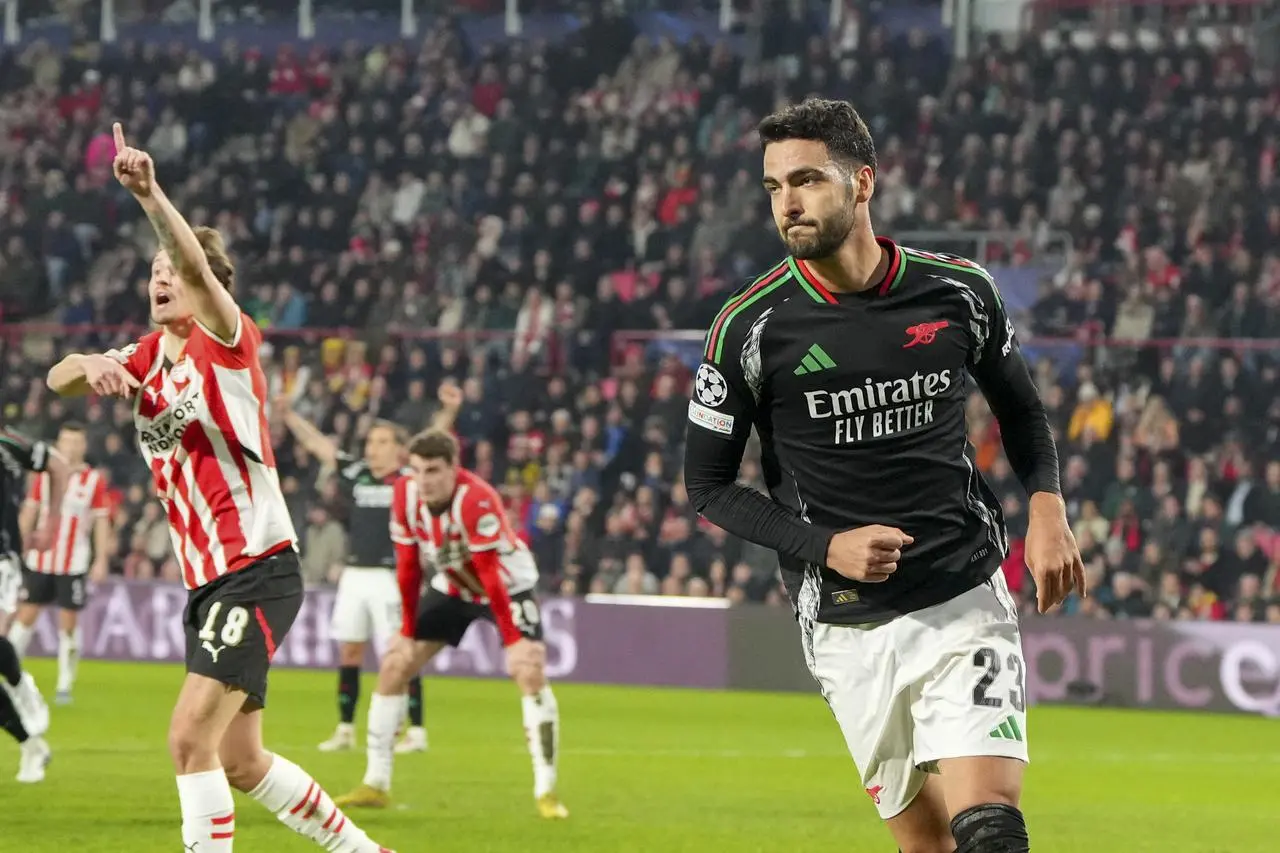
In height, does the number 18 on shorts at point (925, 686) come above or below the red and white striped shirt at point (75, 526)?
above

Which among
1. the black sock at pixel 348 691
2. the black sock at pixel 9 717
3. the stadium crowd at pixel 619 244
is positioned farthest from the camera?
the stadium crowd at pixel 619 244

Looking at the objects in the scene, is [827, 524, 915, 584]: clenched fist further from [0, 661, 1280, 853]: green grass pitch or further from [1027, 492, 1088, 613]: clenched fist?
[0, 661, 1280, 853]: green grass pitch

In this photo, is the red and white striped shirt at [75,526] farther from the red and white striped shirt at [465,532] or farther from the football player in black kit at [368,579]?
the red and white striped shirt at [465,532]

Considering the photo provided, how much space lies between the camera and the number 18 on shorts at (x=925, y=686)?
5305 millimetres

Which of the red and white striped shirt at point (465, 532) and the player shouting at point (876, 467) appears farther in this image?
the red and white striped shirt at point (465, 532)

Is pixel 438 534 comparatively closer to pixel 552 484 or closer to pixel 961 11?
pixel 552 484

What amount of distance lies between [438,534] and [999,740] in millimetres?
6282

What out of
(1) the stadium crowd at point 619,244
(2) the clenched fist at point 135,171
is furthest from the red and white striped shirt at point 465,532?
(1) the stadium crowd at point 619,244

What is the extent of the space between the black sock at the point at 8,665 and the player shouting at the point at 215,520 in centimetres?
453

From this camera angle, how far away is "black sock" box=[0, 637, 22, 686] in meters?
11.4

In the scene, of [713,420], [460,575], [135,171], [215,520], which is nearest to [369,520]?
[460,575]

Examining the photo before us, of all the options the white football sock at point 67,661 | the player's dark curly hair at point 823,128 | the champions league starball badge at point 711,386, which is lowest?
the white football sock at point 67,661

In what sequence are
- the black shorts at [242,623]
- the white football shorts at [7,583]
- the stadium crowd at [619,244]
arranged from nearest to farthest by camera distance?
the black shorts at [242,623], the white football shorts at [7,583], the stadium crowd at [619,244]

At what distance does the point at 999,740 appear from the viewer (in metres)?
5.29
